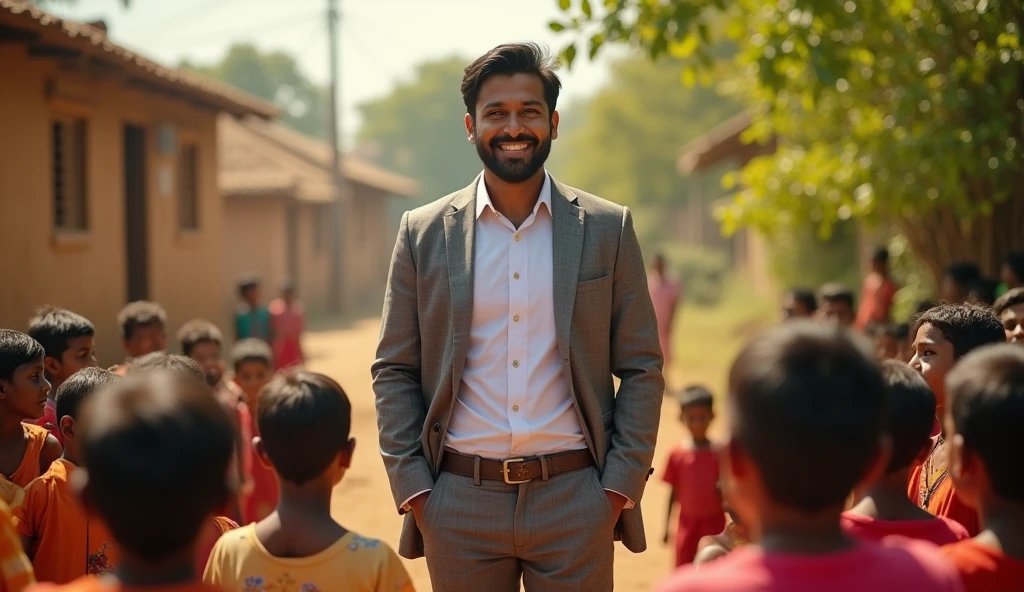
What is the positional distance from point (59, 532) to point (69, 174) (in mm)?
9417

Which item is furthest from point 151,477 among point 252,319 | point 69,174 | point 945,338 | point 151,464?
point 69,174

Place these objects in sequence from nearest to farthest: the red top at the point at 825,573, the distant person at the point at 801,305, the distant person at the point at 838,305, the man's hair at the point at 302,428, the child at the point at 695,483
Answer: the red top at the point at 825,573
the man's hair at the point at 302,428
the child at the point at 695,483
the distant person at the point at 838,305
the distant person at the point at 801,305

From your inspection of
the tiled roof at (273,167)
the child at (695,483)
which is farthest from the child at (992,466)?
the tiled roof at (273,167)

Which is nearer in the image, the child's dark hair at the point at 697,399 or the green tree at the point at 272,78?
the child's dark hair at the point at 697,399

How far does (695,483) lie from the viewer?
18.7 ft

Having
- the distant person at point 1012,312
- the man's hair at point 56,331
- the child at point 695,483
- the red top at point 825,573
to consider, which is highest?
the distant person at point 1012,312

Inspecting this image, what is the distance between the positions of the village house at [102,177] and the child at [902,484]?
7497 millimetres

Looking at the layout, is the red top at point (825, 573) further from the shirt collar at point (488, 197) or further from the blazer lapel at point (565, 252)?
the shirt collar at point (488, 197)

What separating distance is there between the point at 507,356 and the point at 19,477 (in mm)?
1550

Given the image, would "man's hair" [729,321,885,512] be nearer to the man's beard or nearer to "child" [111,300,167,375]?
the man's beard

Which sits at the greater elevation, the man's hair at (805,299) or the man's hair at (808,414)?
the man's hair at (808,414)

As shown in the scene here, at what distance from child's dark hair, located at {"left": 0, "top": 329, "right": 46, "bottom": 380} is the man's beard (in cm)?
161

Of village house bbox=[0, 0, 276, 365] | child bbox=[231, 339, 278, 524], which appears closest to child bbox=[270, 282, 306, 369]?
village house bbox=[0, 0, 276, 365]

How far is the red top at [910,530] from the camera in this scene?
7.84ft
